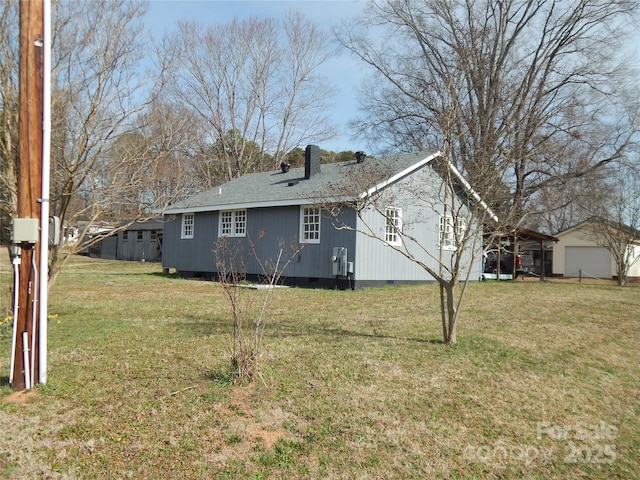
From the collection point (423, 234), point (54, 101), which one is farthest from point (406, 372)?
point (423, 234)

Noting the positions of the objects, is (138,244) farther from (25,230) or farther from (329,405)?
(329,405)

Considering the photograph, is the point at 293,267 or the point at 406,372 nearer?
the point at 406,372

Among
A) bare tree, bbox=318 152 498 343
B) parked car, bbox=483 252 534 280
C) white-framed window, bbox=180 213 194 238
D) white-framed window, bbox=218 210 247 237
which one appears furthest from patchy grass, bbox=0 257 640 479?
parked car, bbox=483 252 534 280

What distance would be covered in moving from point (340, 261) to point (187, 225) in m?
7.75

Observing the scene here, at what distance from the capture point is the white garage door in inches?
1082

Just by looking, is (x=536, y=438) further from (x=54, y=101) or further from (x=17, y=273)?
(x=54, y=101)

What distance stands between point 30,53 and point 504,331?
727 centimetres

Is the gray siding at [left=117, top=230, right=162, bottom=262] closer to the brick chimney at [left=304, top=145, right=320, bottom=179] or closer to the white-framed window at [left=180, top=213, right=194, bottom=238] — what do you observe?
the white-framed window at [left=180, top=213, right=194, bottom=238]

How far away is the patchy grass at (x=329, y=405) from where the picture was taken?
358cm

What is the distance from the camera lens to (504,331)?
805 centimetres

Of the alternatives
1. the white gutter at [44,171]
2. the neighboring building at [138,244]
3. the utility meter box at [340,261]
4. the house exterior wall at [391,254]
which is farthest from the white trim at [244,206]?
the neighboring building at [138,244]

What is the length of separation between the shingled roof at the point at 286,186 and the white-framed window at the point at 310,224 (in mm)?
494

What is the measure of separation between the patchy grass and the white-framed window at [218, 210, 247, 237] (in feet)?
28.1

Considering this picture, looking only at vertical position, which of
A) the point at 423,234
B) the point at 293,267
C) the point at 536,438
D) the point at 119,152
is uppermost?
the point at 119,152
